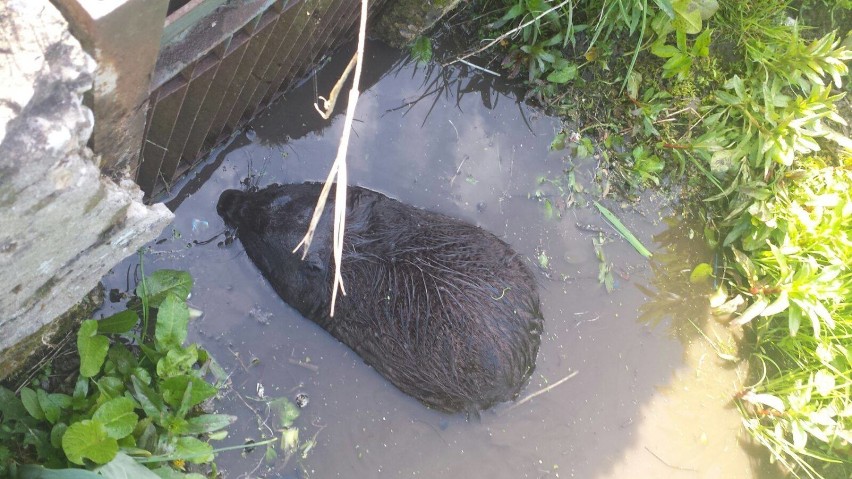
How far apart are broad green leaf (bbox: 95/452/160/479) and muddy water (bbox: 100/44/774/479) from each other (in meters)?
0.69

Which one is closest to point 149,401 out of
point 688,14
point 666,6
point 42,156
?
point 42,156

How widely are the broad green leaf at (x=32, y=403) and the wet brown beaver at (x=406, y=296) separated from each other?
1111mm

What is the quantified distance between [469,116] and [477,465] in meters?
Result: 1.97

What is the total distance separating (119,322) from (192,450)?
0.62 metres

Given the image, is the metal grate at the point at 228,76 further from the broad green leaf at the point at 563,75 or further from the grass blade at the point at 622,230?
the grass blade at the point at 622,230

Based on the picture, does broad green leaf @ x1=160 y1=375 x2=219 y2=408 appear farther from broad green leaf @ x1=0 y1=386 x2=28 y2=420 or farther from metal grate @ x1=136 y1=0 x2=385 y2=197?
metal grate @ x1=136 y1=0 x2=385 y2=197

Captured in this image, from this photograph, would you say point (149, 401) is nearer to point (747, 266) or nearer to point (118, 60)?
point (118, 60)

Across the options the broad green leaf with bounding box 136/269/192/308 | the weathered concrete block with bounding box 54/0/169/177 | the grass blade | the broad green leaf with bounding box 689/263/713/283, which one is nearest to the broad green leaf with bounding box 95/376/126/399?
the broad green leaf with bounding box 136/269/192/308

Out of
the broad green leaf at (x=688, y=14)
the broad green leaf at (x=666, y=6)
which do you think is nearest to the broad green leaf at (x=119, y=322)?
the broad green leaf at (x=666, y=6)

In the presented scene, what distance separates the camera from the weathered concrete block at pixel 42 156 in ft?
4.40

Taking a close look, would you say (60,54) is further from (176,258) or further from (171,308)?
(176,258)

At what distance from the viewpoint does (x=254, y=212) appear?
3.11 metres

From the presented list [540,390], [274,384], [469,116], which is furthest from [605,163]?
[274,384]

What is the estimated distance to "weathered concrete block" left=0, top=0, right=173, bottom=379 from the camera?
134 cm
